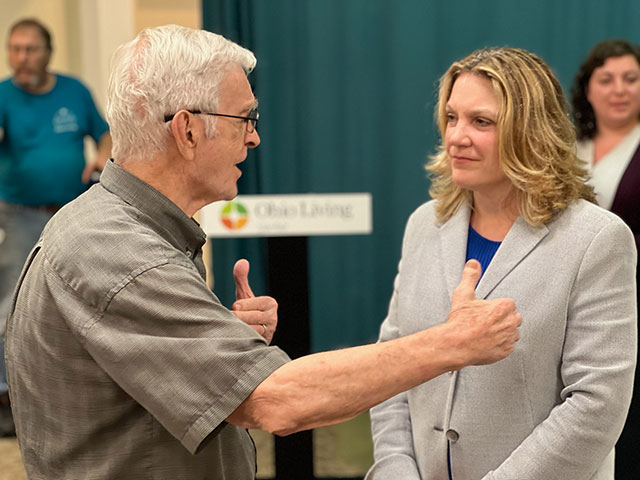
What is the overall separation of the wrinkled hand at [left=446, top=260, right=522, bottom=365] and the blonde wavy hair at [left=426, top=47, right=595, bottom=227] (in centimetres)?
42

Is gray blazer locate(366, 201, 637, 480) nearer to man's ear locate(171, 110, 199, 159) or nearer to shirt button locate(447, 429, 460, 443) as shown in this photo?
shirt button locate(447, 429, 460, 443)

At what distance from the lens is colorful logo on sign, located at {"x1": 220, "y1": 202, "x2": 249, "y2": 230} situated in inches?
111

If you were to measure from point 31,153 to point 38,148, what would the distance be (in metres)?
0.05

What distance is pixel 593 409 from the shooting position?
1.59 metres

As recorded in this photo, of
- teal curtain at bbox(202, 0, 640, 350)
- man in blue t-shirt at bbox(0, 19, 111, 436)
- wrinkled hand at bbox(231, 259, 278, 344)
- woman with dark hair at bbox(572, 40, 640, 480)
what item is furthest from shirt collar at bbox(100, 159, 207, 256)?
teal curtain at bbox(202, 0, 640, 350)

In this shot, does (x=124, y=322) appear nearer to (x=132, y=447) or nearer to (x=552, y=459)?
(x=132, y=447)

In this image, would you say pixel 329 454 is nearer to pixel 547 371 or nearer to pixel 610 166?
pixel 610 166

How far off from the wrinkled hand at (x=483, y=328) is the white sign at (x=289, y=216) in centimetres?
133

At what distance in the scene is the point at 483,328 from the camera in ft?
4.33

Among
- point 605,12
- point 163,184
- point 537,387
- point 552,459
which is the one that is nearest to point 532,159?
point 537,387

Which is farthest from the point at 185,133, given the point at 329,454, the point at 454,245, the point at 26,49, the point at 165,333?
the point at 26,49

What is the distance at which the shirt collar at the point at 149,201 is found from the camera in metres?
1.36

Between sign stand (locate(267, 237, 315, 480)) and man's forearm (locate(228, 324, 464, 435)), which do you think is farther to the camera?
sign stand (locate(267, 237, 315, 480))

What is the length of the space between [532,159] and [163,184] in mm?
795
